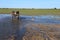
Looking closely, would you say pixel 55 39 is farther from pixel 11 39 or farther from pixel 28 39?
pixel 11 39

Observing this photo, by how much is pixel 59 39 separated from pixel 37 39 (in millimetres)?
2078

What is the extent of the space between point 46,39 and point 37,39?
85 cm

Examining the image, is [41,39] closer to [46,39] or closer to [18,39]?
[46,39]

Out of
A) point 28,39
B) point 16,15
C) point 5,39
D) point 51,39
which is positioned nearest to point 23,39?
point 28,39

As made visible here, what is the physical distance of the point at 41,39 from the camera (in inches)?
575

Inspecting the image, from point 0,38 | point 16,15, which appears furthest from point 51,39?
point 16,15

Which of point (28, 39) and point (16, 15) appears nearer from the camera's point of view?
point (28, 39)

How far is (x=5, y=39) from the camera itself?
48.2 feet

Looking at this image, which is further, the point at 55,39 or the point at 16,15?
the point at 16,15

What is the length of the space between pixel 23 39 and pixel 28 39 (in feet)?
1.36

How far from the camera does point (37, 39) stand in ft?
48.0

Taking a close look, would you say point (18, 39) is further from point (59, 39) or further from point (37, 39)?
point (59, 39)

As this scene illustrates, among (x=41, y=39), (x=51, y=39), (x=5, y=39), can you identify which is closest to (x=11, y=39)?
(x=5, y=39)

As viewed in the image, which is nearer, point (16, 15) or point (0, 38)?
point (0, 38)
